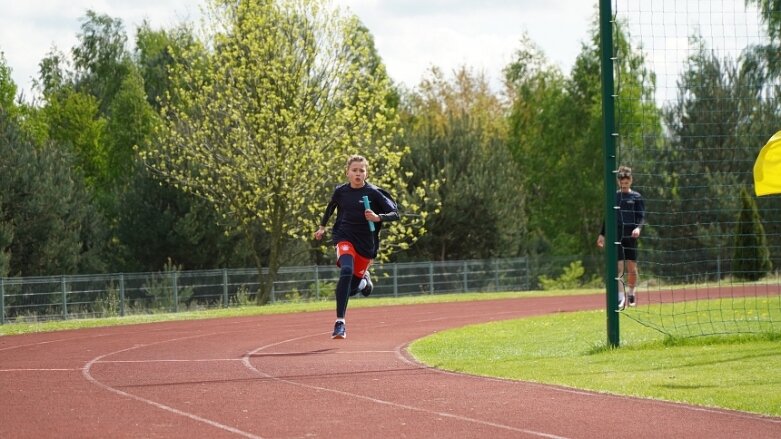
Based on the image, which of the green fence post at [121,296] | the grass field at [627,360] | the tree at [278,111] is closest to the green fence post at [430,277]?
the tree at [278,111]

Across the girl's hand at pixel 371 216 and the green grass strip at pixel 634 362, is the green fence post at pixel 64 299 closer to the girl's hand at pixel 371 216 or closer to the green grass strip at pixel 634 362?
the green grass strip at pixel 634 362

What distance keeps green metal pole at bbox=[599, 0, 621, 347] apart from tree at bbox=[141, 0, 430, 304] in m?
20.0

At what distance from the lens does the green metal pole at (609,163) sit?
14.2 m

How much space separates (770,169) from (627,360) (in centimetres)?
277

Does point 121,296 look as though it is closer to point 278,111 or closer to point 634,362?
point 278,111

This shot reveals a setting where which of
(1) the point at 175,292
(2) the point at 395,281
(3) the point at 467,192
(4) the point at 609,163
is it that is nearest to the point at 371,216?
(4) the point at 609,163

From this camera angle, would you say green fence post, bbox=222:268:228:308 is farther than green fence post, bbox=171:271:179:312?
Yes

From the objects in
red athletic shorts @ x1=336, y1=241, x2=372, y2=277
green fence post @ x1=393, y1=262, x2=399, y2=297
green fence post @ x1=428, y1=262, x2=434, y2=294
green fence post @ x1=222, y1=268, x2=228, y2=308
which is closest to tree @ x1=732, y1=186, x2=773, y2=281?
green fence post @ x1=428, y1=262, x2=434, y2=294

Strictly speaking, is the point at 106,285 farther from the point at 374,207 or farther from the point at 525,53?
the point at 525,53

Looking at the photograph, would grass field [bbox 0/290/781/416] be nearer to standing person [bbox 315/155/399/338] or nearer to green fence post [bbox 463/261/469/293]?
standing person [bbox 315/155/399/338]

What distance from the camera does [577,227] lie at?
6109 cm

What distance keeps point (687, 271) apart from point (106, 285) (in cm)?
2337

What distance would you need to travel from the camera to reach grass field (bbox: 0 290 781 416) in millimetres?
10312

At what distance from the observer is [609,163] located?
14250mm
